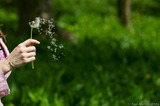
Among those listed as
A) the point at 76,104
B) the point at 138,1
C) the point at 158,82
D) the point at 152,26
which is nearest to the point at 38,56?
the point at 76,104

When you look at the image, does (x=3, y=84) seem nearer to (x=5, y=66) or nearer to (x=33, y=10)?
(x=5, y=66)

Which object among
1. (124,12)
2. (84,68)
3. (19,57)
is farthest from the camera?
(124,12)

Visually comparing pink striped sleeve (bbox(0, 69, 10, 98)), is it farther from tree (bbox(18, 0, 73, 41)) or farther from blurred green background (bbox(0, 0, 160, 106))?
tree (bbox(18, 0, 73, 41))

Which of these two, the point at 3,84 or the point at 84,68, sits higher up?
the point at 3,84

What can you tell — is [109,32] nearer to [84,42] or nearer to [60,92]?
[84,42]

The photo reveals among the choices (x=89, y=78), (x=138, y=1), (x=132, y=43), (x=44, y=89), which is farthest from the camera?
(x=138, y=1)

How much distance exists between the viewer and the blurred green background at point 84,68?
2963 millimetres

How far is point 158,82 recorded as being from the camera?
3.75 metres

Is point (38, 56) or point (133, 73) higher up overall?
point (38, 56)

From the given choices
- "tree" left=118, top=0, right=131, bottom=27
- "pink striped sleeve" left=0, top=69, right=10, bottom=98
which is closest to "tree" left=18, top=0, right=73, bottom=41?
"pink striped sleeve" left=0, top=69, right=10, bottom=98

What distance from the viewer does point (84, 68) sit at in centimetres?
395

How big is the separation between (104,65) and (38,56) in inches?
42.5

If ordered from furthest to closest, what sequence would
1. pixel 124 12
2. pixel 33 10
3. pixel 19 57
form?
pixel 124 12
pixel 33 10
pixel 19 57

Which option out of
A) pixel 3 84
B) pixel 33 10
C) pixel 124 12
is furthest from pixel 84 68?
pixel 124 12
